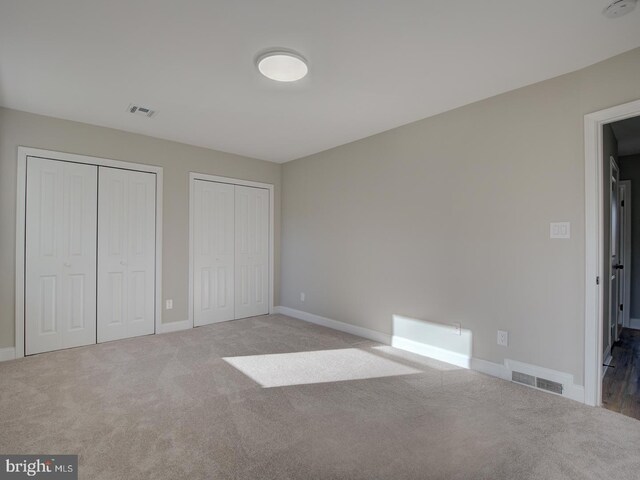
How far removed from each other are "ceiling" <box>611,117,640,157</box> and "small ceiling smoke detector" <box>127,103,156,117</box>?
467 centimetres

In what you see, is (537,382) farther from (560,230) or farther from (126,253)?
(126,253)

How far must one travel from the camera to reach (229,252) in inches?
198

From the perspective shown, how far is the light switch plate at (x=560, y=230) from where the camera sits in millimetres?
2586

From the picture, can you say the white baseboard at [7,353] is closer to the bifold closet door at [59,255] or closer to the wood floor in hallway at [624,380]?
the bifold closet door at [59,255]

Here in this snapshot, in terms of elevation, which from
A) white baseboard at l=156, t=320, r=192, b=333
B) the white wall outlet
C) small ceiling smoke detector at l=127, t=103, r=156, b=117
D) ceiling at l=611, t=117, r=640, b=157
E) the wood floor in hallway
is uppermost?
small ceiling smoke detector at l=127, t=103, r=156, b=117

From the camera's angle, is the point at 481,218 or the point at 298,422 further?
the point at 481,218

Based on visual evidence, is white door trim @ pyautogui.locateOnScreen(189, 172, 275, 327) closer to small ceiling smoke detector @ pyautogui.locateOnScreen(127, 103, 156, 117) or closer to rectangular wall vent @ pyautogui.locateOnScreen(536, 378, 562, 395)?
small ceiling smoke detector @ pyautogui.locateOnScreen(127, 103, 156, 117)

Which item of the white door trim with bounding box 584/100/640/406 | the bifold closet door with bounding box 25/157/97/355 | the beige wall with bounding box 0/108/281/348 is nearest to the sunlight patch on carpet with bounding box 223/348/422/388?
the white door trim with bounding box 584/100/640/406

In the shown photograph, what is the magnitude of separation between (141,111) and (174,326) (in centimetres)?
270

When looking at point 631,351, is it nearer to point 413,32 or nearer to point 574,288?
point 574,288

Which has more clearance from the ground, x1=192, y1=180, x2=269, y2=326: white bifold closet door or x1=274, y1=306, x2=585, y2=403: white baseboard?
x1=192, y1=180, x2=269, y2=326: white bifold closet door

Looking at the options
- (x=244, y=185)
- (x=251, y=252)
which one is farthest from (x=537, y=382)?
(x=244, y=185)

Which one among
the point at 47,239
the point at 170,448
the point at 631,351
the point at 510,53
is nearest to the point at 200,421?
the point at 170,448

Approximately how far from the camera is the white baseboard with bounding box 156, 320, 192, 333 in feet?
14.3
